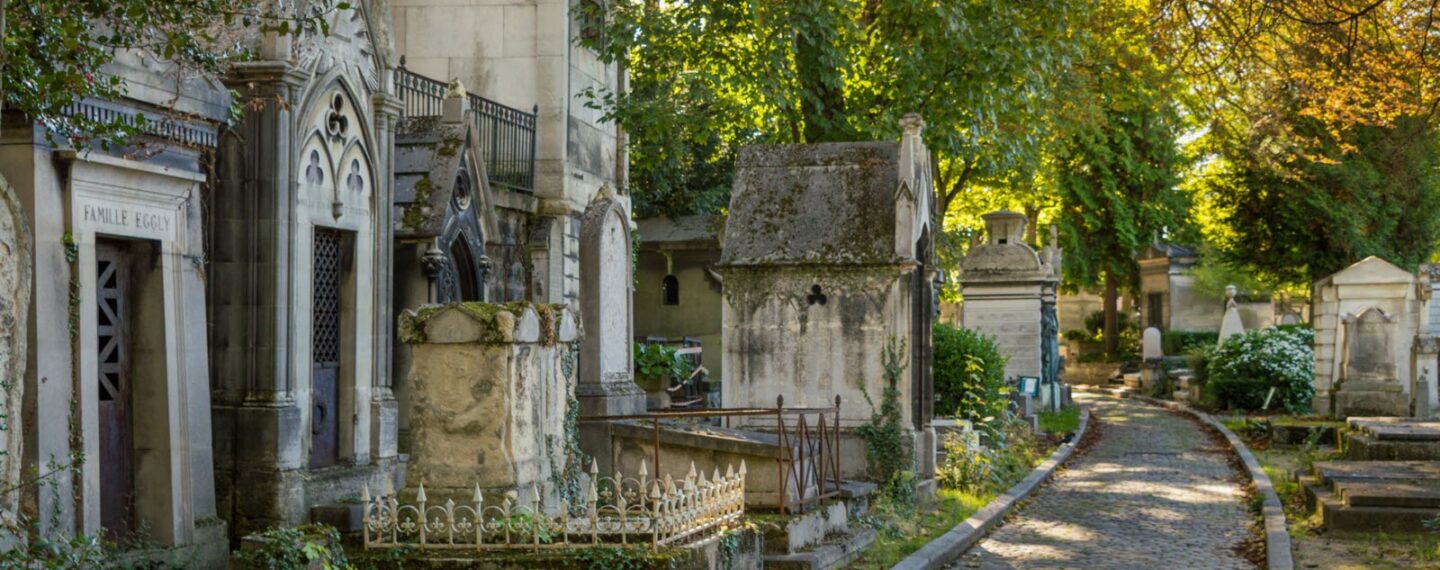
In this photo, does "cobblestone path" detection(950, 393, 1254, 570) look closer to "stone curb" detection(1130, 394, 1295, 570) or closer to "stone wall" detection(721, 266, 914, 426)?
"stone curb" detection(1130, 394, 1295, 570)

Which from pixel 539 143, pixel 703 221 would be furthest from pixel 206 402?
pixel 703 221

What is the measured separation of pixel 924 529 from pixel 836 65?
27.9ft

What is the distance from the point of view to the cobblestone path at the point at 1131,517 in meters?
12.5

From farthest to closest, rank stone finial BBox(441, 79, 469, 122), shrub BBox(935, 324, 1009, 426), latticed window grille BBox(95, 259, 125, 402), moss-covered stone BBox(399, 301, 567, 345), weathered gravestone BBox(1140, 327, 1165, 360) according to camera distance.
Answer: weathered gravestone BBox(1140, 327, 1165, 360), shrub BBox(935, 324, 1009, 426), stone finial BBox(441, 79, 469, 122), latticed window grille BBox(95, 259, 125, 402), moss-covered stone BBox(399, 301, 567, 345)

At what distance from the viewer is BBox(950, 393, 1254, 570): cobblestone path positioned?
12.5 meters

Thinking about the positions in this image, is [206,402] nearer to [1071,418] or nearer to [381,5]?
[381,5]

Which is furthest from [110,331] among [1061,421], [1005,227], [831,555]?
[1005,227]

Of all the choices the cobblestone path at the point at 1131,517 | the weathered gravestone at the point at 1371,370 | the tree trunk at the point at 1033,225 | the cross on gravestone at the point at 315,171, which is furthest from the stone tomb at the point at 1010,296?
the cross on gravestone at the point at 315,171

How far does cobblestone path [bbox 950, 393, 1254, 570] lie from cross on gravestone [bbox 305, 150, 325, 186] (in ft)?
17.6

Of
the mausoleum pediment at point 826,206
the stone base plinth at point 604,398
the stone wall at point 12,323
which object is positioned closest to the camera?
the stone wall at point 12,323

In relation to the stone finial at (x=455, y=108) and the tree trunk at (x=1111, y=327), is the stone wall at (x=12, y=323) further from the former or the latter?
the tree trunk at (x=1111, y=327)

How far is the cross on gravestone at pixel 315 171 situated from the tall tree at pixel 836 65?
9.03m


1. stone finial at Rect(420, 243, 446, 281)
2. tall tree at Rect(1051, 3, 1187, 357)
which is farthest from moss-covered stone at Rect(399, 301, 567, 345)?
tall tree at Rect(1051, 3, 1187, 357)

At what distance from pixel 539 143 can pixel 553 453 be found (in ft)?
33.4
